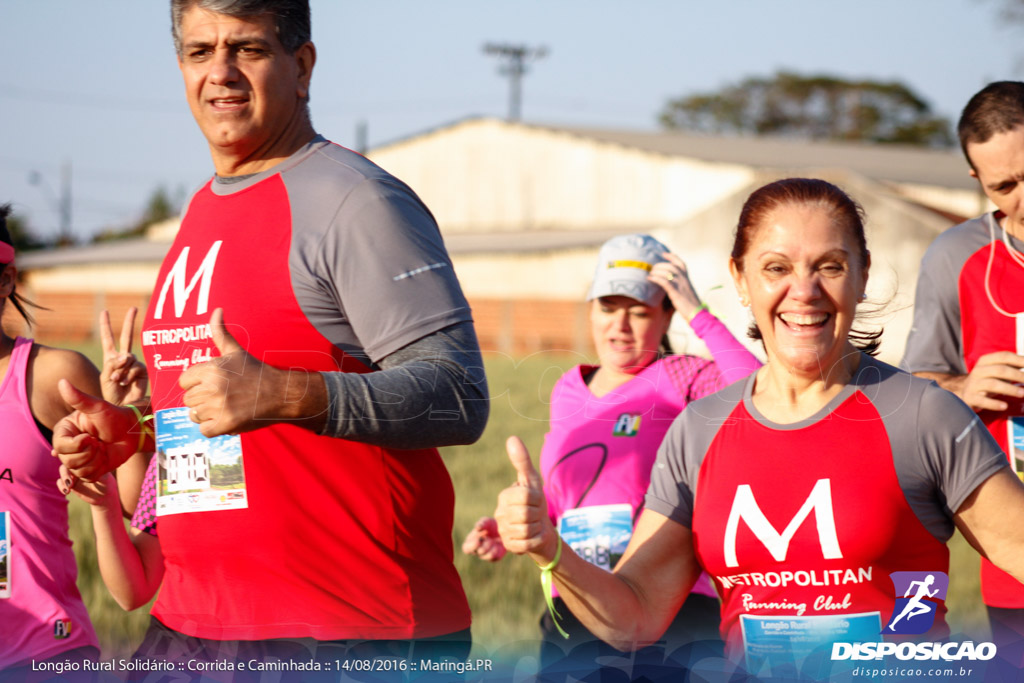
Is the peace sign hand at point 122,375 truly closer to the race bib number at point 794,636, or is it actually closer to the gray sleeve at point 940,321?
the race bib number at point 794,636

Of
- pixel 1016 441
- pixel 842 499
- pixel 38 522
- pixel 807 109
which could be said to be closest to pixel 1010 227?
pixel 1016 441

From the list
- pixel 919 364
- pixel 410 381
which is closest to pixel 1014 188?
pixel 919 364

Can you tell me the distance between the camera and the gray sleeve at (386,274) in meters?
2.24

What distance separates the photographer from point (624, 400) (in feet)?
12.5

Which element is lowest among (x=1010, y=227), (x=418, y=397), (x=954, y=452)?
(x=954, y=452)

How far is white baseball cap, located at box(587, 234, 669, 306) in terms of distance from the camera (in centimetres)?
395

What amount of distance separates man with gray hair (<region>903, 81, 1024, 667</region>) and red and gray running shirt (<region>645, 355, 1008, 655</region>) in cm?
78

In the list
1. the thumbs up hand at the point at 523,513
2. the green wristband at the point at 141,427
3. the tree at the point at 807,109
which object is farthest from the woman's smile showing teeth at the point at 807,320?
the tree at the point at 807,109

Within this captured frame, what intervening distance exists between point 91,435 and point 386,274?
819 millimetres

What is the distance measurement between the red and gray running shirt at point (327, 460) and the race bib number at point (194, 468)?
0.01 m

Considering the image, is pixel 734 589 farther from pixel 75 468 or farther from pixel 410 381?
pixel 75 468

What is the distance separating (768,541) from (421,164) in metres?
38.6

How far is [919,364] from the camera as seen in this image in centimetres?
340

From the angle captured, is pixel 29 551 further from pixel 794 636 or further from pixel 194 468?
pixel 794 636
